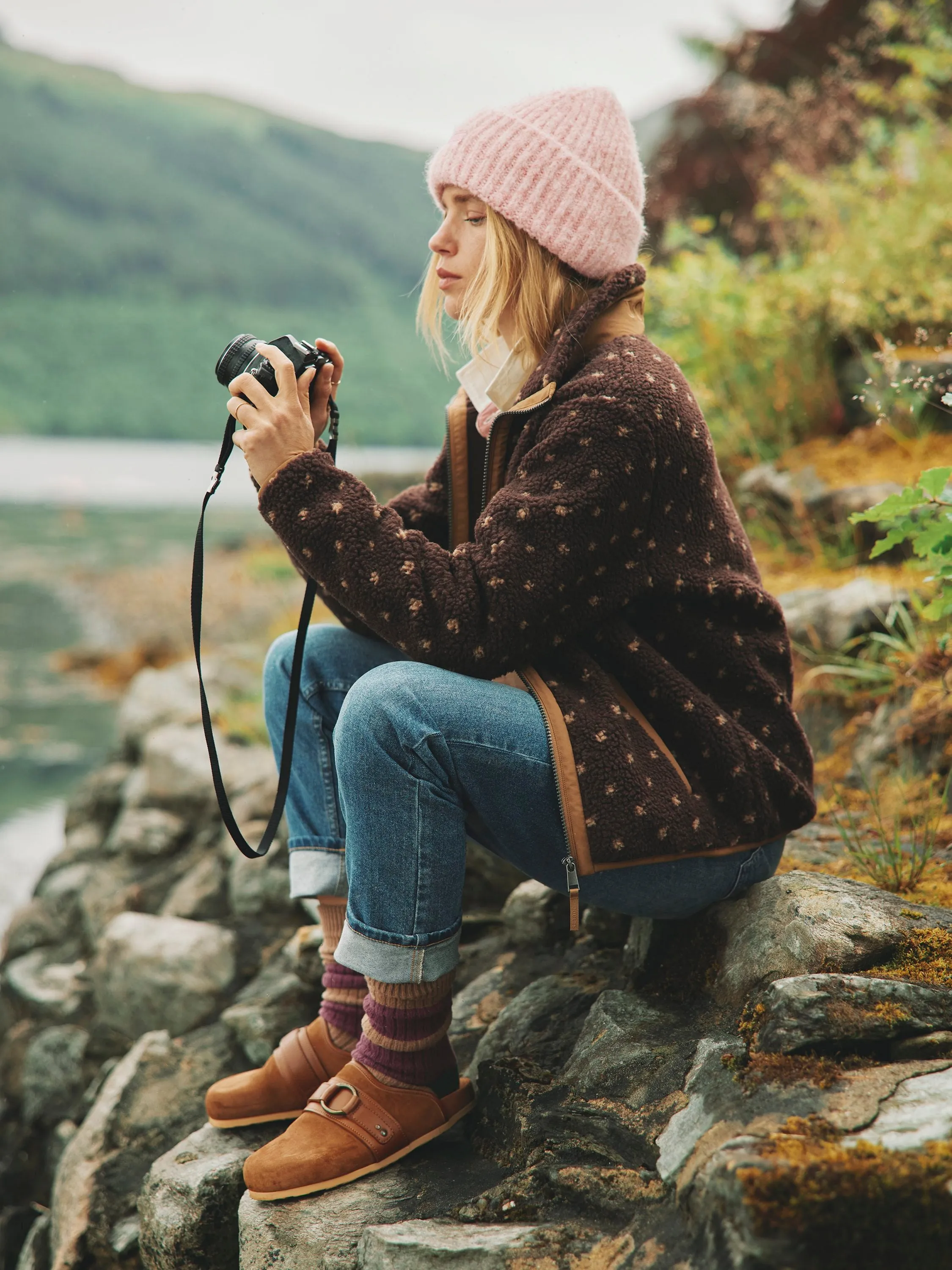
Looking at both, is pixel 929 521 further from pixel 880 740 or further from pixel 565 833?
pixel 880 740

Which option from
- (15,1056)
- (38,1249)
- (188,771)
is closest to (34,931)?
(15,1056)

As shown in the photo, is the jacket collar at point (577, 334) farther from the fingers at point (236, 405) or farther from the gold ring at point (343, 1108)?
the gold ring at point (343, 1108)

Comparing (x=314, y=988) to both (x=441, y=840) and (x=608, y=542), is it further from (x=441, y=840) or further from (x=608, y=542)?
(x=608, y=542)

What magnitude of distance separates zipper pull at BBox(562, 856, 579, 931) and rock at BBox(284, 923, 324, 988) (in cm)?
89

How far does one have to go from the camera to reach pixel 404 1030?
145 centimetres

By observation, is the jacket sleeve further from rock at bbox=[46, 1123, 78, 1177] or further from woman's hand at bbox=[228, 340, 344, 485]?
rock at bbox=[46, 1123, 78, 1177]

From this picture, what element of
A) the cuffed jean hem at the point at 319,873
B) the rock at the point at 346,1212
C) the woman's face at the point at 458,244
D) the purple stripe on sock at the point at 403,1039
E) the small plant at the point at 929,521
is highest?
the woman's face at the point at 458,244

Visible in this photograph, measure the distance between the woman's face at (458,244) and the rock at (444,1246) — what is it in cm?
131

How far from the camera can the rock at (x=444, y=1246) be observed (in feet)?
3.98

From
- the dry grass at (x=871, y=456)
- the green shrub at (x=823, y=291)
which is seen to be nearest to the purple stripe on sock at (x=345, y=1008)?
the dry grass at (x=871, y=456)

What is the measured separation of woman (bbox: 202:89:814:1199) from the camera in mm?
1350

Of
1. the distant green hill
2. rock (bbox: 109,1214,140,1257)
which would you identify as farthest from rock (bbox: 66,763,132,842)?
the distant green hill

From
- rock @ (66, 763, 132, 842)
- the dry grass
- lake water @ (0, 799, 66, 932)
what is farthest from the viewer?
lake water @ (0, 799, 66, 932)

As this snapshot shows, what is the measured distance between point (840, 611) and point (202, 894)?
1.92 metres
